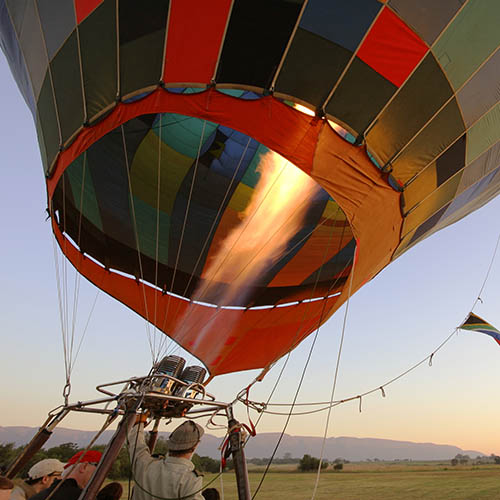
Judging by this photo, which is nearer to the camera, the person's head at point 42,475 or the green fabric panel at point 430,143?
the person's head at point 42,475

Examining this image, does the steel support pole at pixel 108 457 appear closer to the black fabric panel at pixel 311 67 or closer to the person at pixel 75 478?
the person at pixel 75 478

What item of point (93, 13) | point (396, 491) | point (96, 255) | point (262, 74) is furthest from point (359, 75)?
point (396, 491)

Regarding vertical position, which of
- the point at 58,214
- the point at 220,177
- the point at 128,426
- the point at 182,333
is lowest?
the point at 128,426

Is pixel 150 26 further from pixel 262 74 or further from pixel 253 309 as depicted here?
pixel 253 309

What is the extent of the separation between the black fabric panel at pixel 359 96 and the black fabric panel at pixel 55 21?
1923mm

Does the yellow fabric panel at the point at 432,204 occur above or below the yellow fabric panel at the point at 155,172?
below

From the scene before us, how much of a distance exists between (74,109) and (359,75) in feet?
6.65

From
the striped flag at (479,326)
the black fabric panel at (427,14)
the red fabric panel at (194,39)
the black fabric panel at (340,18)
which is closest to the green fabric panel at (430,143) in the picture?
the black fabric panel at (427,14)

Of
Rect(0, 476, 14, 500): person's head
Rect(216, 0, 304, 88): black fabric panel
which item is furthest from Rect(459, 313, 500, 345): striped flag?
Rect(0, 476, 14, 500): person's head

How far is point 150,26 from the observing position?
2703 millimetres

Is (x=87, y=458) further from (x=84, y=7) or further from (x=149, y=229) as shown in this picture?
(x=149, y=229)

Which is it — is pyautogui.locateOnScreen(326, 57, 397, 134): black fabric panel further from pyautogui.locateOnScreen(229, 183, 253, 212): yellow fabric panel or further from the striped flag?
the striped flag

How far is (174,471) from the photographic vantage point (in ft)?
6.17

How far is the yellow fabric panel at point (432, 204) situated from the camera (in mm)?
3639
